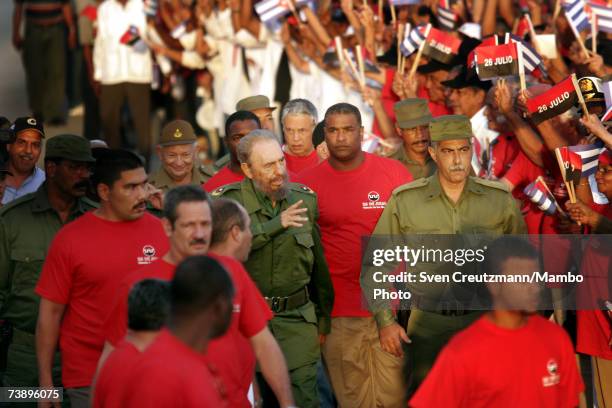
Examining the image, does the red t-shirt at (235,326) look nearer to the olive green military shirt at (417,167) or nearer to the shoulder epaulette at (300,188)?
the shoulder epaulette at (300,188)

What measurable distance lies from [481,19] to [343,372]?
5625 millimetres

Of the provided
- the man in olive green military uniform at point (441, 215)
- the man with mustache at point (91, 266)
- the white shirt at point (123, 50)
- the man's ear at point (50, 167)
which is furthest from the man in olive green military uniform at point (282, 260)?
the white shirt at point (123, 50)

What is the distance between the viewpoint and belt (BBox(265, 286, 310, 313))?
9203mm

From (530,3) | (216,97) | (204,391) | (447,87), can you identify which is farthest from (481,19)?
(204,391)

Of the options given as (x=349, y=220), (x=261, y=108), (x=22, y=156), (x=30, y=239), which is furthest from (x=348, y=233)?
(x=22, y=156)

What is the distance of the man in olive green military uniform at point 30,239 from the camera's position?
8.94 m

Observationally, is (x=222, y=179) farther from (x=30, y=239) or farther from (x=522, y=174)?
(x=522, y=174)

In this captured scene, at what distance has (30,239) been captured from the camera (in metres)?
9.00

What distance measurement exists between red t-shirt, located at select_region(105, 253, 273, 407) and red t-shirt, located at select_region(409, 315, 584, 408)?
1018 millimetres

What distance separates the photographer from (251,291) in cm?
720

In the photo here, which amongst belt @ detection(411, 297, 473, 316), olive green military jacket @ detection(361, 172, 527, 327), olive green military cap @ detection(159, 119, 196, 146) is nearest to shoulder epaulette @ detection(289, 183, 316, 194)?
olive green military jacket @ detection(361, 172, 527, 327)

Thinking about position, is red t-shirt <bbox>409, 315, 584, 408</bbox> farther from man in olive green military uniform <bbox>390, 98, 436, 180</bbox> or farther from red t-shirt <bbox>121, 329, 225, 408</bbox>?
man in olive green military uniform <bbox>390, 98, 436, 180</bbox>

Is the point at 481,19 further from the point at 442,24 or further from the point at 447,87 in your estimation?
the point at 447,87

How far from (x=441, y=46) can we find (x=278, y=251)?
4.10 meters
